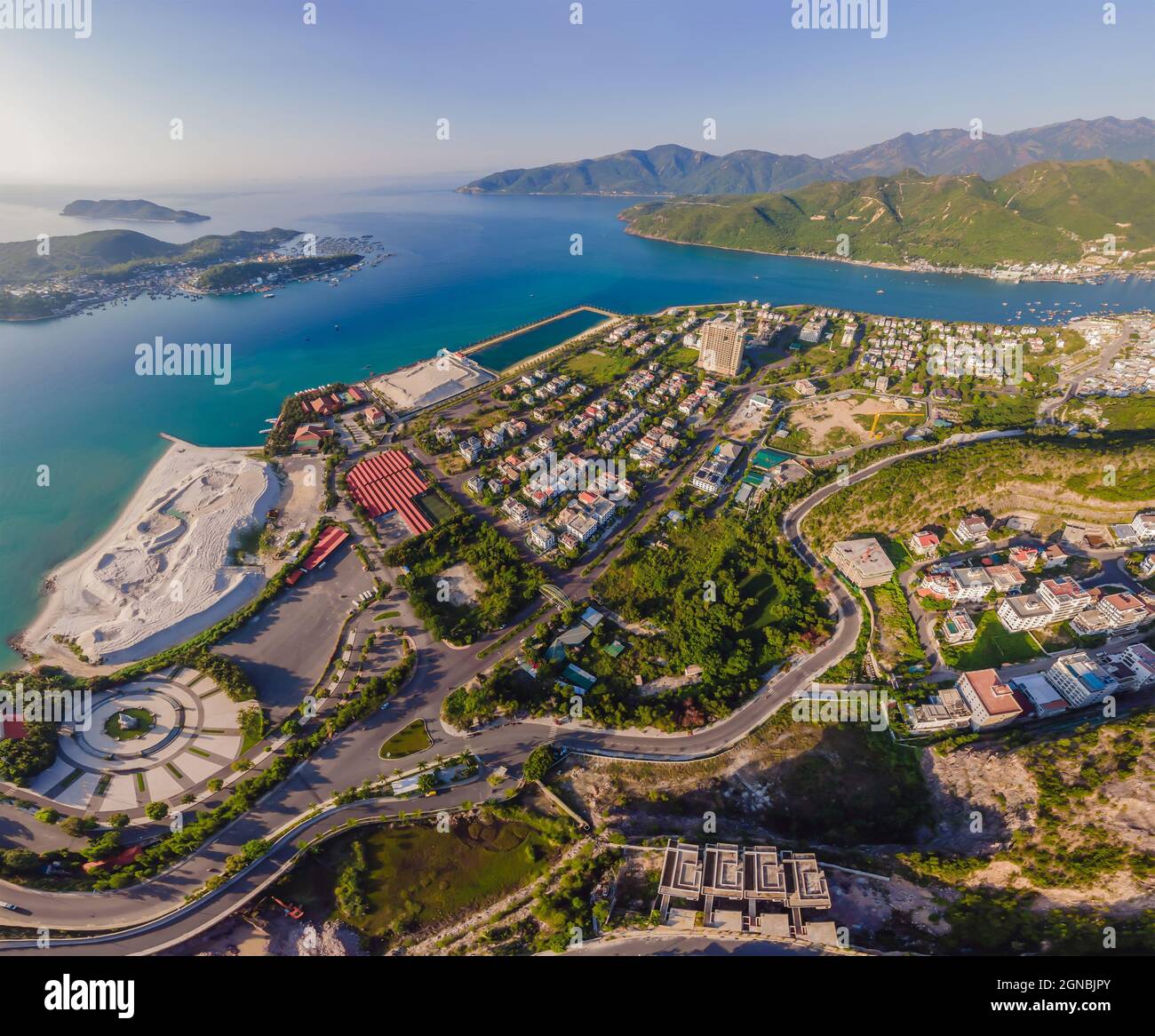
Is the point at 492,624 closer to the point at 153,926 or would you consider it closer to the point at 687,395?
the point at 153,926

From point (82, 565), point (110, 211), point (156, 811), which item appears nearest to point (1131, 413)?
point (156, 811)

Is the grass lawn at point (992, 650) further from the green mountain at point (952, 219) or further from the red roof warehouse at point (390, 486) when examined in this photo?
the green mountain at point (952, 219)

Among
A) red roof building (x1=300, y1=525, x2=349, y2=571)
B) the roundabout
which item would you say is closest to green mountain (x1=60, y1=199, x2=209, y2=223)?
red roof building (x1=300, y1=525, x2=349, y2=571)

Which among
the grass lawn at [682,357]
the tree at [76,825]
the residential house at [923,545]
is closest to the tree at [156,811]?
the tree at [76,825]

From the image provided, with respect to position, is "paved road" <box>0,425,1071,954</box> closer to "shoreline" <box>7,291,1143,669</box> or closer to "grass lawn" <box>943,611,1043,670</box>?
"grass lawn" <box>943,611,1043,670</box>


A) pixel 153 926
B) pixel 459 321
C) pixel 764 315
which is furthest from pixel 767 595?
pixel 459 321
